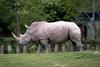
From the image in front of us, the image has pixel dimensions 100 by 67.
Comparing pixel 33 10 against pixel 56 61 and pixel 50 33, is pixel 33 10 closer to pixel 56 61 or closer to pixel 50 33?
pixel 50 33

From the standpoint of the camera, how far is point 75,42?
17516 millimetres

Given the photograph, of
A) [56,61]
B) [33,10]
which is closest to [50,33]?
[33,10]

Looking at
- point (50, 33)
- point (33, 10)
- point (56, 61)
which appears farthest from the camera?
point (33, 10)

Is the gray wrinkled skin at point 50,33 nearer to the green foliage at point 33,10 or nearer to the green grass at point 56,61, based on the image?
the green foliage at point 33,10

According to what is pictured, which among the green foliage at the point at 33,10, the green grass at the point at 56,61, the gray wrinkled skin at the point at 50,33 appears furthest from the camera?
the green foliage at the point at 33,10

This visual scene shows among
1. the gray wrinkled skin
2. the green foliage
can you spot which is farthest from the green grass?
the green foliage

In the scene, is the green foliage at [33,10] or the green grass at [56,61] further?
the green foliage at [33,10]

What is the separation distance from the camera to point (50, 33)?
17141mm

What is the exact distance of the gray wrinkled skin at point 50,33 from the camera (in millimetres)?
16938

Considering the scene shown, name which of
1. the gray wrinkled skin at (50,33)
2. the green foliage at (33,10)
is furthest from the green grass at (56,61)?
the green foliage at (33,10)

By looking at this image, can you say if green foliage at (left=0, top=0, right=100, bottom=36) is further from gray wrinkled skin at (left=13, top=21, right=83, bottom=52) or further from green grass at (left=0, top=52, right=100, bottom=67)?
green grass at (left=0, top=52, right=100, bottom=67)

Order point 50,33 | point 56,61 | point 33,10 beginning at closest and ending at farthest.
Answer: point 56,61
point 50,33
point 33,10

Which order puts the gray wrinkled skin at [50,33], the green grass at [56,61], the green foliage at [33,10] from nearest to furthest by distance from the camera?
the green grass at [56,61], the gray wrinkled skin at [50,33], the green foliage at [33,10]

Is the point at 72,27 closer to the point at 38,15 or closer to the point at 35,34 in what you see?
the point at 35,34
